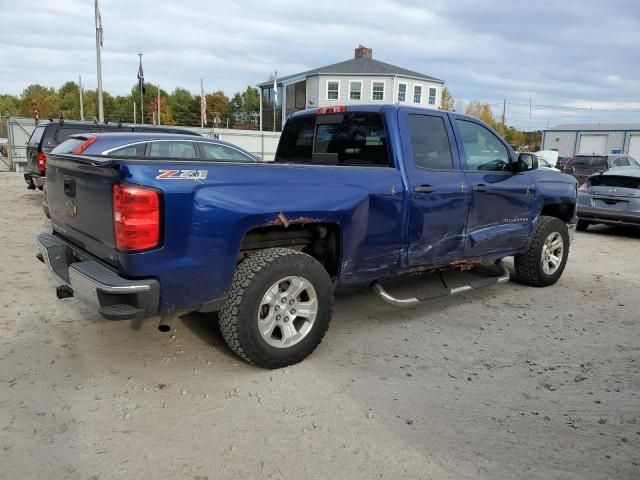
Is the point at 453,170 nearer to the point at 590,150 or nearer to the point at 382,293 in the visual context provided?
the point at 382,293

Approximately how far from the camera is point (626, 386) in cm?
373

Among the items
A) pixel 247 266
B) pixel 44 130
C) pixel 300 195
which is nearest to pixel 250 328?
pixel 247 266

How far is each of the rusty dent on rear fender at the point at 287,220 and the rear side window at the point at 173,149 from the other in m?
6.19

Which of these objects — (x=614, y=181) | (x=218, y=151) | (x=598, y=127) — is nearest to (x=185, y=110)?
(x=598, y=127)

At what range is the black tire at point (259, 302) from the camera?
353 centimetres

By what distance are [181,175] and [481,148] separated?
338 centimetres

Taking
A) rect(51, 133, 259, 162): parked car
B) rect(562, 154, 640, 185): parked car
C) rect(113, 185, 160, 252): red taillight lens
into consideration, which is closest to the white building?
rect(562, 154, 640, 185): parked car

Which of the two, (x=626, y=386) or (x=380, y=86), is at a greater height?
(x=380, y=86)

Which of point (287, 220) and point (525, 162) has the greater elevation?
point (525, 162)

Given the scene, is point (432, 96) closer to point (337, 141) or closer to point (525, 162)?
point (525, 162)

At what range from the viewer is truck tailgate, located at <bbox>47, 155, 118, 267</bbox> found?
3.23m

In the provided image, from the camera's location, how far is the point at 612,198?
1027 cm

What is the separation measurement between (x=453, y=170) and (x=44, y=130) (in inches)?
381

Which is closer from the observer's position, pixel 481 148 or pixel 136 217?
pixel 136 217
